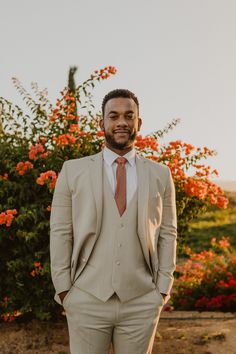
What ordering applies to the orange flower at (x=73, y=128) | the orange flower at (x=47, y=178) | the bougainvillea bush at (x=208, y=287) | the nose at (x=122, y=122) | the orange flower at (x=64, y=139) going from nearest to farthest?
the nose at (x=122, y=122) → the orange flower at (x=47, y=178) → the orange flower at (x=64, y=139) → the orange flower at (x=73, y=128) → the bougainvillea bush at (x=208, y=287)

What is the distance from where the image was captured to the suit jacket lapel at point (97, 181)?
301 cm

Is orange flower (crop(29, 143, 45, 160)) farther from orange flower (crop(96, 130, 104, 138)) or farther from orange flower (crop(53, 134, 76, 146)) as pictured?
orange flower (crop(96, 130, 104, 138))

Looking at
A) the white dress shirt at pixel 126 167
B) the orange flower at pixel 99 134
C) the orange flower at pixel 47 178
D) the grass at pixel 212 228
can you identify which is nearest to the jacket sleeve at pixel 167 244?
the white dress shirt at pixel 126 167

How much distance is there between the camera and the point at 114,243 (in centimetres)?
298

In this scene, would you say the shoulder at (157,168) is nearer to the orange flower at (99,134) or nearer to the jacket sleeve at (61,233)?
the jacket sleeve at (61,233)

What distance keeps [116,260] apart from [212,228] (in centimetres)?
1417

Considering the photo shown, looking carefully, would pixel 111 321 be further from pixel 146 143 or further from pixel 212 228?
pixel 212 228

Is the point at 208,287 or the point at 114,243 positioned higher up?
the point at 114,243

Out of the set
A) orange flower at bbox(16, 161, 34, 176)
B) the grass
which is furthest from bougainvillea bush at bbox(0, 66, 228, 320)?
the grass

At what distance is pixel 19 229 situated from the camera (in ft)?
17.2

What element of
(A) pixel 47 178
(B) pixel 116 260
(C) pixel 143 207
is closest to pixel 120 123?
(C) pixel 143 207

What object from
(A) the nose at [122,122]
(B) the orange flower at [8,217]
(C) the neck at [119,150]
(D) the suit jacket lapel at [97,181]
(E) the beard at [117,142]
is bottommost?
(B) the orange flower at [8,217]

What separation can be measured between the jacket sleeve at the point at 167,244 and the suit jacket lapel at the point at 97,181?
479mm

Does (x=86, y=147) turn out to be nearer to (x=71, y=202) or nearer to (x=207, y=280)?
(x=71, y=202)
